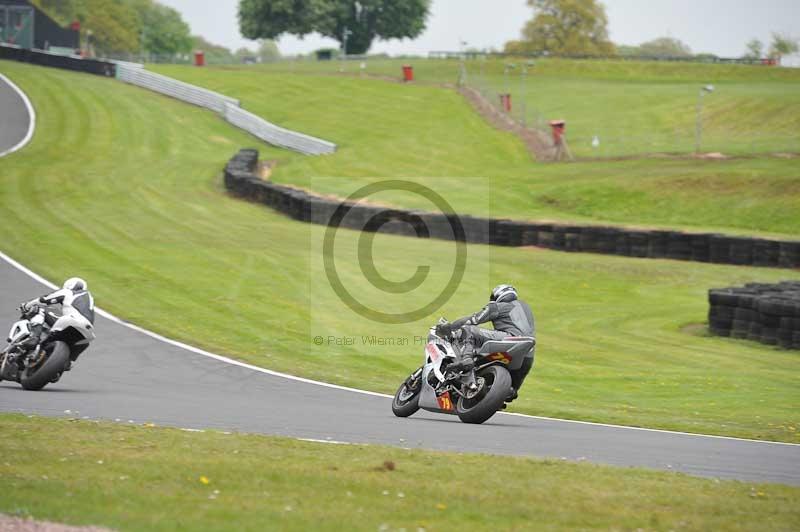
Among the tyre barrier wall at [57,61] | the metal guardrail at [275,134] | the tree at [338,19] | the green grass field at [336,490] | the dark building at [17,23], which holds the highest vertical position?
the tree at [338,19]

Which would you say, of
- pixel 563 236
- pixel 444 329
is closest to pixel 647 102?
pixel 563 236

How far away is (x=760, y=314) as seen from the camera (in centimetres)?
1970

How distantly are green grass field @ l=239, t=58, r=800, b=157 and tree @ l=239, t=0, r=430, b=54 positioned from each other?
63.0 ft

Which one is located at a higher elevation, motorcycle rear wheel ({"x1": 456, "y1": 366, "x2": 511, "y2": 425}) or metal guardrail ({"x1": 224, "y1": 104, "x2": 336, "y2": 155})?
metal guardrail ({"x1": 224, "y1": 104, "x2": 336, "y2": 155})

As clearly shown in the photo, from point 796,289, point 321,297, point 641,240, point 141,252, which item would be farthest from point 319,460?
point 641,240

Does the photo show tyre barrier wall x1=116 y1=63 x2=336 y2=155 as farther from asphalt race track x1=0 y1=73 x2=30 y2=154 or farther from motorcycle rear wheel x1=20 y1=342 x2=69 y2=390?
motorcycle rear wheel x1=20 y1=342 x2=69 y2=390

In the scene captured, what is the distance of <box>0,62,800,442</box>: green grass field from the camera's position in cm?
1582

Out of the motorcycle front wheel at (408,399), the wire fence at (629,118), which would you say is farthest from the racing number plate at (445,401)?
the wire fence at (629,118)

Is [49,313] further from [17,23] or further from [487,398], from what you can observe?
[17,23]

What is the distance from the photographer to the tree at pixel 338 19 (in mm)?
109562

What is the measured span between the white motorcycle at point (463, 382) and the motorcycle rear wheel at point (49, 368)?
4.16 metres

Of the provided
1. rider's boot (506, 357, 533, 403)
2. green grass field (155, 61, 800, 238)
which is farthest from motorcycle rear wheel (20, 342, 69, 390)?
green grass field (155, 61, 800, 238)

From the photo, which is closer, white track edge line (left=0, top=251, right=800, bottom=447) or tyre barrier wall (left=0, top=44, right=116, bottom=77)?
white track edge line (left=0, top=251, right=800, bottom=447)

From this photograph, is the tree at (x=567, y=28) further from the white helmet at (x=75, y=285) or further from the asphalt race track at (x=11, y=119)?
the white helmet at (x=75, y=285)
